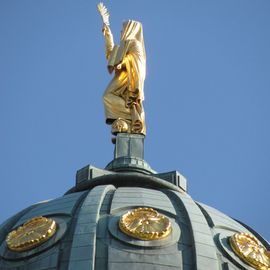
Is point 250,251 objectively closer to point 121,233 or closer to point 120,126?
point 121,233

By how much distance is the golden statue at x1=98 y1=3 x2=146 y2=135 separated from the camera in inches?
2483

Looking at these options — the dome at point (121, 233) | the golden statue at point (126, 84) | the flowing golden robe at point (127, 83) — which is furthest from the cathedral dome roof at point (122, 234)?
the flowing golden robe at point (127, 83)

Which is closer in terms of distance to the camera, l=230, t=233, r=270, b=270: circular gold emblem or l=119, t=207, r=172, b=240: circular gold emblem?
l=119, t=207, r=172, b=240: circular gold emblem

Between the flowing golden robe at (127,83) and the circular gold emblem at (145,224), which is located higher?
the flowing golden robe at (127,83)

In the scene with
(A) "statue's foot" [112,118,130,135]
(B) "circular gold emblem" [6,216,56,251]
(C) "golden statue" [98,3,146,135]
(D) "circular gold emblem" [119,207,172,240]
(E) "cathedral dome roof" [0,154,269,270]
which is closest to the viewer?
(E) "cathedral dome roof" [0,154,269,270]

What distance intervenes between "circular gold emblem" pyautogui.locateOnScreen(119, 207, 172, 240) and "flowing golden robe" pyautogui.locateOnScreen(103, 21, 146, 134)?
36.4ft

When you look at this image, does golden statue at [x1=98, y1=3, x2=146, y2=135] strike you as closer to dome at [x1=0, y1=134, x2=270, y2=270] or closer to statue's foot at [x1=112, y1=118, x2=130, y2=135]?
statue's foot at [x1=112, y1=118, x2=130, y2=135]

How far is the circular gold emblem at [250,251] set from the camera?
170 feet

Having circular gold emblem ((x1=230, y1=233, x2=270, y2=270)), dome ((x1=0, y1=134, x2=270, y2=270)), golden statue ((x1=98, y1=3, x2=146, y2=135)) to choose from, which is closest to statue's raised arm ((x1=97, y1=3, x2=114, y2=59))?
golden statue ((x1=98, y1=3, x2=146, y2=135))

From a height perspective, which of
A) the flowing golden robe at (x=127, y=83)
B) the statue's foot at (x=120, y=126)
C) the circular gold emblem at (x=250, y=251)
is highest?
the flowing golden robe at (x=127, y=83)

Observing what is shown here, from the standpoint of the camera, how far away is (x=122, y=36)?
66500 mm

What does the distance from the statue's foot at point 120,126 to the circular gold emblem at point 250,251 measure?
442 inches

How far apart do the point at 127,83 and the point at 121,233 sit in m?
14.6

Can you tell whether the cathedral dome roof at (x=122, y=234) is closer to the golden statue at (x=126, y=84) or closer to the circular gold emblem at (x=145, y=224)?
the circular gold emblem at (x=145, y=224)
